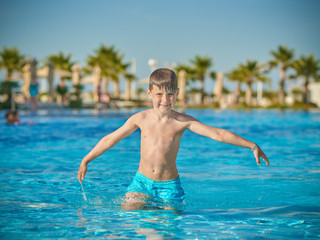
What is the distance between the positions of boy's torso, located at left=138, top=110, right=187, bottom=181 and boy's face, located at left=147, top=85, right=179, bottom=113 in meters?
0.19

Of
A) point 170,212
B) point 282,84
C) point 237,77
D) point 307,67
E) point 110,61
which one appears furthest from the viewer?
point 237,77

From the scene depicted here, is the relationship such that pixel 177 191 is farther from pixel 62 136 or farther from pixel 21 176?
pixel 62 136

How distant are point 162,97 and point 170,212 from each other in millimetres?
1064

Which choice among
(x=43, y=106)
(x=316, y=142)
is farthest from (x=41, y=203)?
(x=43, y=106)

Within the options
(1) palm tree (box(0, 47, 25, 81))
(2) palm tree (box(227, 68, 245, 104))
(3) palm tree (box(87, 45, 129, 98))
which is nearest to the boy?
(1) palm tree (box(0, 47, 25, 81))

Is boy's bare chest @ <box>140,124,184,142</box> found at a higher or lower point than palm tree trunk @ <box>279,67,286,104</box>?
lower

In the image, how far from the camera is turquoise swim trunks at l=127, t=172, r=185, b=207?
3391 mm

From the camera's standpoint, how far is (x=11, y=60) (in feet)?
140

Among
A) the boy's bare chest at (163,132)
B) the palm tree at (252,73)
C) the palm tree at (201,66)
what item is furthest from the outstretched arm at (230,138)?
the palm tree at (201,66)

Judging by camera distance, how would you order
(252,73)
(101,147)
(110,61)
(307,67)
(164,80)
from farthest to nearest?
(252,73), (307,67), (110,61), (101,147), (164,80)

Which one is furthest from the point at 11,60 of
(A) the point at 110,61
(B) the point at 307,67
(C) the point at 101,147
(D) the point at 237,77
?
(C) the point at 101,147

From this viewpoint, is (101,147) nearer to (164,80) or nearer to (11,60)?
(164,80)

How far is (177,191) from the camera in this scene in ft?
11.2

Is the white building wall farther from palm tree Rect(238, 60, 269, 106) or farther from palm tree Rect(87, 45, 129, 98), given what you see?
palm tree Rect(87, 45, 129, 98)
